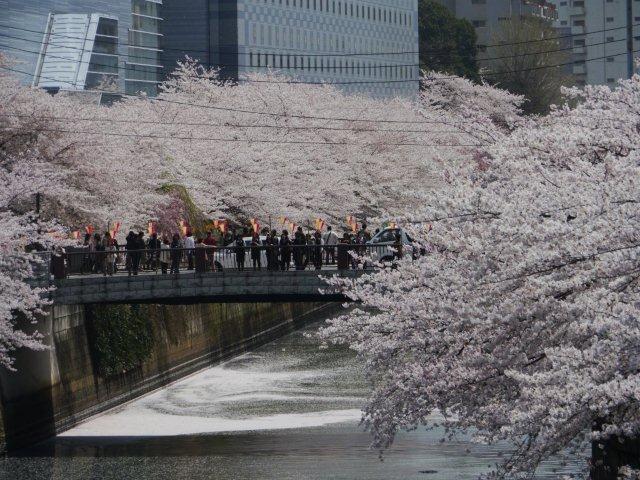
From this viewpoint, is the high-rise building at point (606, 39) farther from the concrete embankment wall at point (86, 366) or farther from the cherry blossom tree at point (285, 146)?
the concrete embankment wall at point (86, 366)

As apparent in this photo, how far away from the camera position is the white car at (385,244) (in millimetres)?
35444

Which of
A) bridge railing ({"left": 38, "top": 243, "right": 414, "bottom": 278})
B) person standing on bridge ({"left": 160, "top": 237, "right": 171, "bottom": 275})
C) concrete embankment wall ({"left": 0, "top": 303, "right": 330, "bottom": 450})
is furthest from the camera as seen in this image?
person standing on bridge ({"left": 160, "top": 237, "right": 171, "bottom": 275})

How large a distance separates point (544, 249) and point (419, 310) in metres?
4.50

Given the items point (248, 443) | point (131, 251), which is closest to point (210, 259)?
point (131, 251)

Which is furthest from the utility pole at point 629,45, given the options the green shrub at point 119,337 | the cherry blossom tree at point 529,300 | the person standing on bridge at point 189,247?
the cherry blossom tree at point 529,300

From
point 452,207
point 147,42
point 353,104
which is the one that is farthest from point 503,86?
point 452,207

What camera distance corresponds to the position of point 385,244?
34.8m

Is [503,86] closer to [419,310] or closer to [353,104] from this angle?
[353,104]

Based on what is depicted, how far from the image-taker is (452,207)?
1997cm

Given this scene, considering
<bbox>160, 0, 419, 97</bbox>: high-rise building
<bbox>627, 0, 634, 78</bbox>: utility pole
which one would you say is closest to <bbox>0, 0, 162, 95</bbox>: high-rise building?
<bbox>160, 0, 419, 97</bbox>: high-rise building

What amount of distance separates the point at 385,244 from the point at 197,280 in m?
6.02

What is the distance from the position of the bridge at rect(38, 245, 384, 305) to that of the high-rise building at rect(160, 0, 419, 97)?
89.5 meters

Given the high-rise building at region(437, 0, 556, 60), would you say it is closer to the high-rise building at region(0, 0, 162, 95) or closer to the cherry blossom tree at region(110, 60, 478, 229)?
the high-rise building at region(0, 0, 162, 95)

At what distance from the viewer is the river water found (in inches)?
1217
